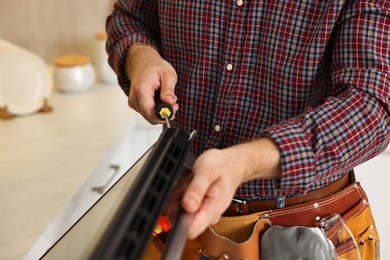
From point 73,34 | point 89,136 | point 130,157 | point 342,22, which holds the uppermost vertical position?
point 342,22

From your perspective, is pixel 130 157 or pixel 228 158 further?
pixel 130 157

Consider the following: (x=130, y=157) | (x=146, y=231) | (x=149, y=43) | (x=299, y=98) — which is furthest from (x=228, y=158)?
(x=130, y=157)

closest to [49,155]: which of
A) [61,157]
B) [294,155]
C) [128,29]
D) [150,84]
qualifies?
[61,157]

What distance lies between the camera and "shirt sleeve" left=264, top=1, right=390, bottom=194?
61cm

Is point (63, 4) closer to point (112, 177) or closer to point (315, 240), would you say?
point (112, 177)

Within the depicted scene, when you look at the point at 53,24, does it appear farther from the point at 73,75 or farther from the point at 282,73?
the point at 282,73

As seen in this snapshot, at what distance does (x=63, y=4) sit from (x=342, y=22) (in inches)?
52.3

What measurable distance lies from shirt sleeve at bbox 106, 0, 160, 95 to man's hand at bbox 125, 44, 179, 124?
0.10 meters

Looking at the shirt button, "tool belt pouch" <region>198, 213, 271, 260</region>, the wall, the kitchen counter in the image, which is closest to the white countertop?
the kitchen counter

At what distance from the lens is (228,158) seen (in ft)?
1.79

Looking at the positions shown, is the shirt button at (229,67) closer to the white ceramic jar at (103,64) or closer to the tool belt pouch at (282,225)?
the tool belt pouch at (282,225)

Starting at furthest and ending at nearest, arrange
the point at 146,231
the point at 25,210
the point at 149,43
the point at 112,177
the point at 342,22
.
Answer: the point at 112,177 < the point at 25,210 < the point at 149,43 < the point at 342,22 < the point at 146,231

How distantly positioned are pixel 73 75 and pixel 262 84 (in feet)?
3.18

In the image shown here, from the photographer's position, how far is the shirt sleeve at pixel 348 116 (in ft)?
1.99
